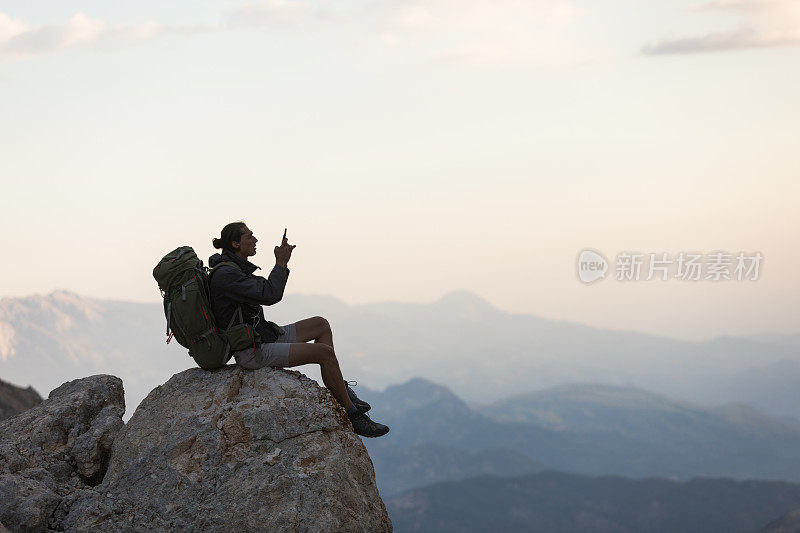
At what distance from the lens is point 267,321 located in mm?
14148

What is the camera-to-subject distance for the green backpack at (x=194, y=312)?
43.4 ft

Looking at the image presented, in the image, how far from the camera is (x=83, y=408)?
581 inches

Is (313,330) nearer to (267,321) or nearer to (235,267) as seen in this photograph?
(267,321)

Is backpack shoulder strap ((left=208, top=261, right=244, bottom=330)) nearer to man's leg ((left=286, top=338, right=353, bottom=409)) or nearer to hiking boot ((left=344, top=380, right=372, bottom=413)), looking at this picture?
man's leg ((left=286, top=338, right=353, bottom=409))

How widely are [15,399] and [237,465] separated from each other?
138 feet

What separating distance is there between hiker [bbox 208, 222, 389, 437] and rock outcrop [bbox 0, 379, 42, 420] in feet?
115

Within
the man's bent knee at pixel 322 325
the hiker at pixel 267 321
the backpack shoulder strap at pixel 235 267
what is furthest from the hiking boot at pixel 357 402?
the backpack shoulder strap at pixel 235 267

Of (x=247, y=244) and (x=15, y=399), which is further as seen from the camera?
(x=15, y=399)

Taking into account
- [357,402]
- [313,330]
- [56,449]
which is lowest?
[56,449]

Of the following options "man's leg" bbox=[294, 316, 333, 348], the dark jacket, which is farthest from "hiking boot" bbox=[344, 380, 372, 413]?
the dark jacket

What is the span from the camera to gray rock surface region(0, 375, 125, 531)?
11797 millimetres

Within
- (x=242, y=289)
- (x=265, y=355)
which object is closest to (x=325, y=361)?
(x=265, y=355)

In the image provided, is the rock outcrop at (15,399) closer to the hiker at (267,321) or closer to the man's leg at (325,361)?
the hiker at (267,321)

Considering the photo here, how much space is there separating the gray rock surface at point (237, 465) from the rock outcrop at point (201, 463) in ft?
0.05
